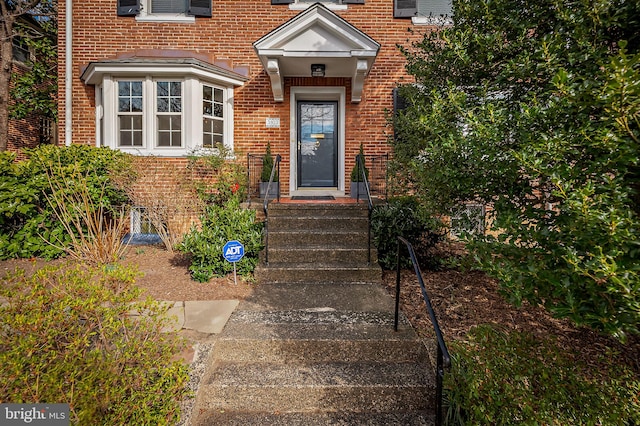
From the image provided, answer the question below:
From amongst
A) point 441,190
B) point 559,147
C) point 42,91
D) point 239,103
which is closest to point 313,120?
point 239,103

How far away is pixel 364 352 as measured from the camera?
287cm

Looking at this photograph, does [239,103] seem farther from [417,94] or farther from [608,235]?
[608,235]

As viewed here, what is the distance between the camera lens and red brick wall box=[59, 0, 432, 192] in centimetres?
758

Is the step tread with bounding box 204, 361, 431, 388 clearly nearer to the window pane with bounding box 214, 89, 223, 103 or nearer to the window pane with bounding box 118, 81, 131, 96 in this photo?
the window pane with bounding box 214, 89, 223, 103

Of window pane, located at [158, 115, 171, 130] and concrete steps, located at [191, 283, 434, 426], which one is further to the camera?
window pane, located at [158, 115, 171, 130]

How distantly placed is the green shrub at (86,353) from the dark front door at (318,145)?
20.6ft

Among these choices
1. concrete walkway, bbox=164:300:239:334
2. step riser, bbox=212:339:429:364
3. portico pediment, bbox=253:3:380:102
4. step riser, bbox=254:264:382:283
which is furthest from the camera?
portico pediment, bbox=253:3:380:102

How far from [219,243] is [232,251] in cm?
40

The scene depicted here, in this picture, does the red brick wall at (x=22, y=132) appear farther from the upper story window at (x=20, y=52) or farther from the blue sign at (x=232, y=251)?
the blue sign at (x=232, y=251)

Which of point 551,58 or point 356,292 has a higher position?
point 551,58

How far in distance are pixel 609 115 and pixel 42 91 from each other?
1269cm

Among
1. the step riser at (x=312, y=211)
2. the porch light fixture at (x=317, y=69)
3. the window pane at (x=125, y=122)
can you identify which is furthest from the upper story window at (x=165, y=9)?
the step riser at (x=312, y=211)

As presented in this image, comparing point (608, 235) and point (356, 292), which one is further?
point (356, 292)

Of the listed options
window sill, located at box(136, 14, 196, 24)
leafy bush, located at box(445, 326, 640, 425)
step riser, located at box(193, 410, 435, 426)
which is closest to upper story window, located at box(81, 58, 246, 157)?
window sill, located at box(136, 14, 196, 24)
